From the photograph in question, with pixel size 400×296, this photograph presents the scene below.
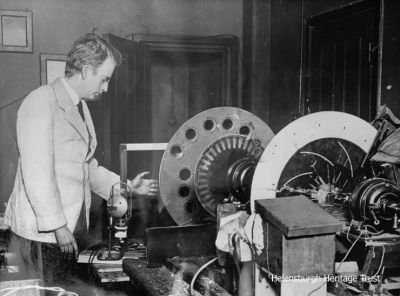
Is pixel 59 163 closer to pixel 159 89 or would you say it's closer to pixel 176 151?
pixel 176 151

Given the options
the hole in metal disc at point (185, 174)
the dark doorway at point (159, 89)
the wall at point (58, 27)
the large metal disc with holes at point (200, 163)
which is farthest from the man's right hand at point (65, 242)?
the wall at point (58, 27)

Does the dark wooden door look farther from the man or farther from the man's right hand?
the man's right hand

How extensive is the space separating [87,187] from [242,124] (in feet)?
2.99

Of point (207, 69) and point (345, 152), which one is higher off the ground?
point (207, 69)

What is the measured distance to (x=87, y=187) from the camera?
251 cm

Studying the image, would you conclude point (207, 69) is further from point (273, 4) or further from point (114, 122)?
point (114, 122)

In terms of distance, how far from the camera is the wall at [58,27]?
14.4ft

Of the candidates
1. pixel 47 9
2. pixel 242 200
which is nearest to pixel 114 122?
pixel 47 9

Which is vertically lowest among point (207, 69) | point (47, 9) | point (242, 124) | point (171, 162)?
point (171, 162)

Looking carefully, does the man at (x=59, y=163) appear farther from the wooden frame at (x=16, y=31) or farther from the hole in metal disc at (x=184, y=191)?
the wooden frame at (x=16, y=31)

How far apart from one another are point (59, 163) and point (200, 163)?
72cm

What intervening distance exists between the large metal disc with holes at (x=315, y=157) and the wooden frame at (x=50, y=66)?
320cm

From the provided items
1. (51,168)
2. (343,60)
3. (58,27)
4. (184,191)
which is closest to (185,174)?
(184,191)

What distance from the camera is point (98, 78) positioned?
242 cm
